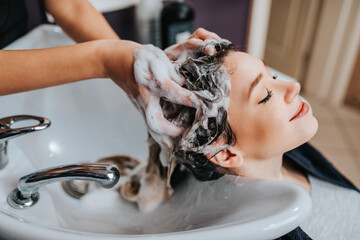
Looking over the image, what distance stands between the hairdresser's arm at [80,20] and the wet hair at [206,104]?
0.93 feet

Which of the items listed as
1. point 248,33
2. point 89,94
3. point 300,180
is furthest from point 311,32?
point 89,94

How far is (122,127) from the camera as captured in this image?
965 mm

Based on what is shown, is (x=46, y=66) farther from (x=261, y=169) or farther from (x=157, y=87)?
(x=261, y=169)

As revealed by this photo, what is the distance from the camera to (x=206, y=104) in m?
0.62

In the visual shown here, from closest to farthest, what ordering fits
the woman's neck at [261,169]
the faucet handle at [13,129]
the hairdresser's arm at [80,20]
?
the faucet handle at [13,129]
the woman's neck at [261,169]
the hairdresser's arm at [80,20]

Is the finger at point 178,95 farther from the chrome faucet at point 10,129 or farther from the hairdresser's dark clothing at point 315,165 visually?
the hairdresser's dark clothing at point 315,165

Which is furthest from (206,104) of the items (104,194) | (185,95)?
(104,194)

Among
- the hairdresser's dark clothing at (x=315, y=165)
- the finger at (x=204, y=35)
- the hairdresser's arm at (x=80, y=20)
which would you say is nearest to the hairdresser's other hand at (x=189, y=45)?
the finger at (x=204, y=35)

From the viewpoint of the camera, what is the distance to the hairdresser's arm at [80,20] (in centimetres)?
81

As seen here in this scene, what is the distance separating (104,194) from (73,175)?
0.98ft

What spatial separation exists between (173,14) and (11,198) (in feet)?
2.64

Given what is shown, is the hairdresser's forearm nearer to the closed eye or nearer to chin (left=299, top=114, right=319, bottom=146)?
the closed eye

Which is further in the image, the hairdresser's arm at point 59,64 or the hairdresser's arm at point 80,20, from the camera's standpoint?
the hairdresser's arm at point 80,20

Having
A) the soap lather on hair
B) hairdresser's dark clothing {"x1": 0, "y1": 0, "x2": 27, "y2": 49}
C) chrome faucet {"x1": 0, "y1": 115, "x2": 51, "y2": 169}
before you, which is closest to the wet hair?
the soap lather on hair
